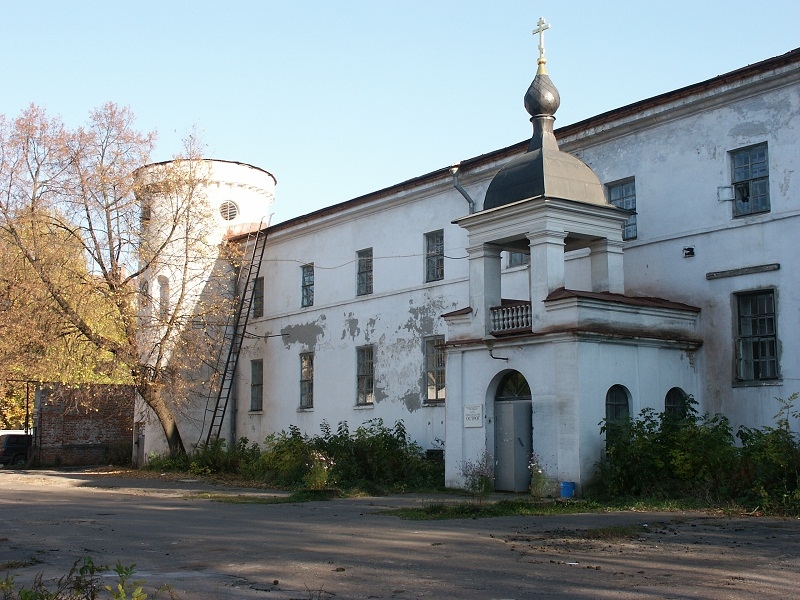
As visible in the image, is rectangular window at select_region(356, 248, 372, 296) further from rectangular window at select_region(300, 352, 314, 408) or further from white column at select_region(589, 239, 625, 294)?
white column at select_region(589, 239, 625, 294)

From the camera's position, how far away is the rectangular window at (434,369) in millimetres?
24828

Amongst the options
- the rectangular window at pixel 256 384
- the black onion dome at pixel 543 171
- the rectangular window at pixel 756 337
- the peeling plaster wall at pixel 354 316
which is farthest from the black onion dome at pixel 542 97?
the rectangular window at pixel 256 384

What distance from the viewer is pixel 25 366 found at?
96.4 feet

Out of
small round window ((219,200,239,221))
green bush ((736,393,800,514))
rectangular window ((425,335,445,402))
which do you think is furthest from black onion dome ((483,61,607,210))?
small round window ((219,200,239,221))

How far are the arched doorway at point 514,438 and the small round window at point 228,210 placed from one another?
1750 cm

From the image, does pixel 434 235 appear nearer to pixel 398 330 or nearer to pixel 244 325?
pixel 398 330

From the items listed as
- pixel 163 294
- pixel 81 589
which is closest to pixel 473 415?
pixel 81 589

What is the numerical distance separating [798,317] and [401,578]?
37.9 feet

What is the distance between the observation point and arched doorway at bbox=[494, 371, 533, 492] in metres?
18.7

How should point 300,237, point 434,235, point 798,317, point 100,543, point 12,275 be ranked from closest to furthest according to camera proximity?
1. point 100,543
2. point 798,317
3. point 434,235
4. point 12,275
5. point 300,237

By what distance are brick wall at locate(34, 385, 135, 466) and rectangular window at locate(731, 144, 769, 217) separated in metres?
24.8

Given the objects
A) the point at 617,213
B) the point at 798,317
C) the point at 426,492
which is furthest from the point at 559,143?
the point at 426,492

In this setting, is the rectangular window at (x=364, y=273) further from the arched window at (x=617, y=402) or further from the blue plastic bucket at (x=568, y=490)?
the blue plastic bucket at (x=568, y=490)

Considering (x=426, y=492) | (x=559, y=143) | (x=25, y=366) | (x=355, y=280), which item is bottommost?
(x=426, y=492)
